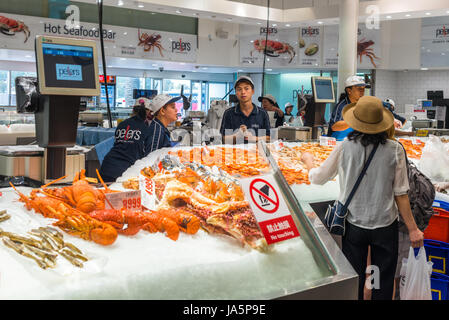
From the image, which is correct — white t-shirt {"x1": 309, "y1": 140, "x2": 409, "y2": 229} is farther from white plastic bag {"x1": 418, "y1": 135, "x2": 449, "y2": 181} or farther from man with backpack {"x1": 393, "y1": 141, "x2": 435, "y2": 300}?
white plastic bag {"x1": 418, "y1": 135, "x2": 449, "y2": 181}

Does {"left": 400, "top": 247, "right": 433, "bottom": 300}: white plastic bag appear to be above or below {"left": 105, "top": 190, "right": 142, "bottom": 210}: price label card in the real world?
below

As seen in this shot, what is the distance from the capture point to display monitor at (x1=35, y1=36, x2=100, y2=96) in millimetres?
2312

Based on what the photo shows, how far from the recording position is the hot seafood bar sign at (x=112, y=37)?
448 inches

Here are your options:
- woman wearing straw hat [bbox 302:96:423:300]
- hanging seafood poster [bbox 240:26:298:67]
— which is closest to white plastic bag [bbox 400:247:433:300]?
woman wearing straw hat [bbox 302:96:423:300]

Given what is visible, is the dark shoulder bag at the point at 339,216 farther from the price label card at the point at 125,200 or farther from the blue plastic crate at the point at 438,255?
the price label card at the point at 125,200

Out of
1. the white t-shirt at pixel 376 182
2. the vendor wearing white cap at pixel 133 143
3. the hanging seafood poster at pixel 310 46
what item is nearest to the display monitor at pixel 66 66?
the vendor wearing white cap at pixel 133 143

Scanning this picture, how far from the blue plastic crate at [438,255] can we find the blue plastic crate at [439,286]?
0.11ft

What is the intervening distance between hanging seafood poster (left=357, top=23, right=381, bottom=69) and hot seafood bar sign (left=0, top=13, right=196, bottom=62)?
528cm

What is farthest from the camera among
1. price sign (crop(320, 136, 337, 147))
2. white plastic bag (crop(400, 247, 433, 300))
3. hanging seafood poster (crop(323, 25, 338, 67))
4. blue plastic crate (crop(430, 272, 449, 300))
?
hanging seafood poster (crop(323, 25, 338, 67))

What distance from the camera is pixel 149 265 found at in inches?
47.9

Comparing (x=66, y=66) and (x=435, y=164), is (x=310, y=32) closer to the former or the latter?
(x=435, y=164)

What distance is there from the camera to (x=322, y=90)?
195 inches

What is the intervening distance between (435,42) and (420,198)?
12.7m
